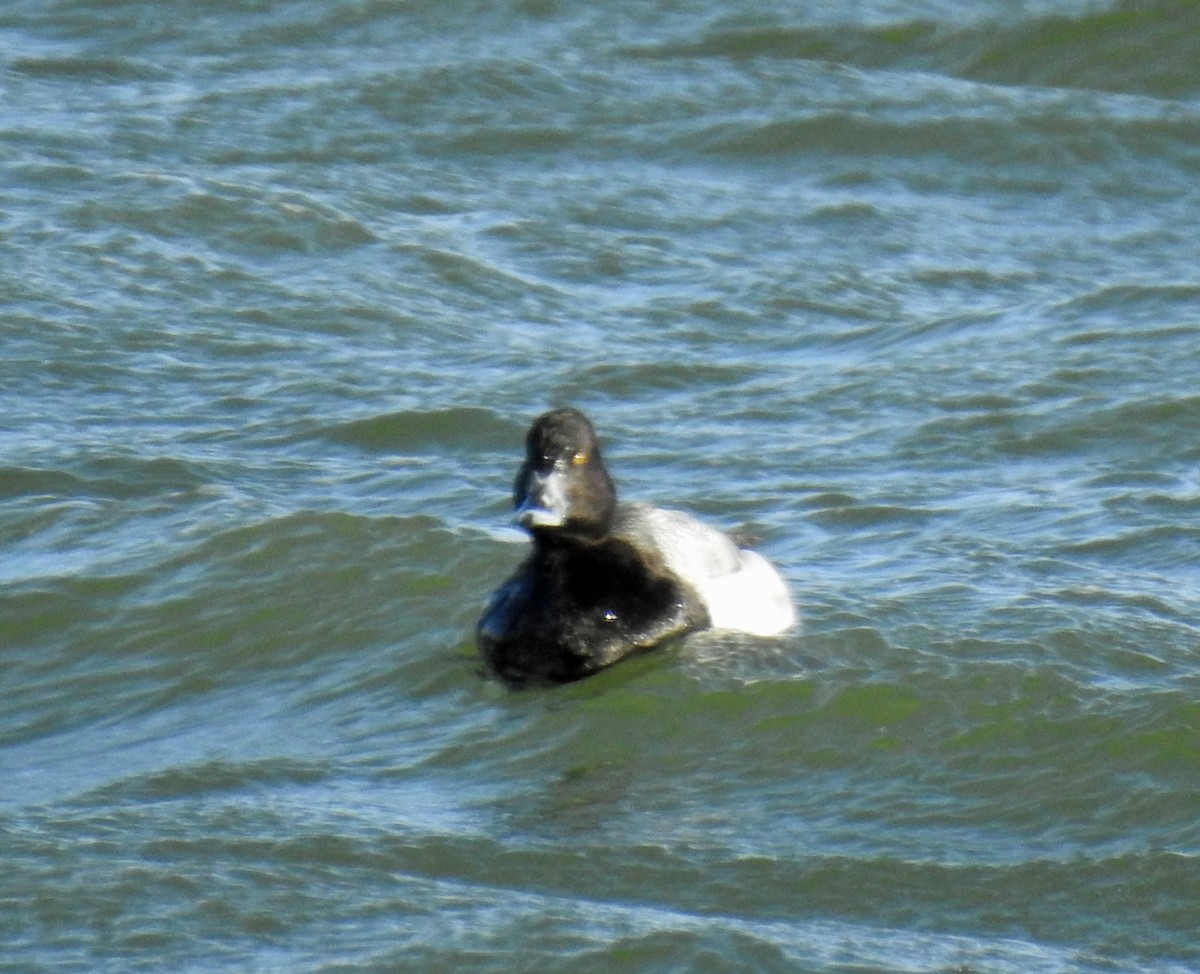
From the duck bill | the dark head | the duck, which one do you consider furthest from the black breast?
the duck bill

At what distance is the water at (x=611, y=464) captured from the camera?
6.53 m

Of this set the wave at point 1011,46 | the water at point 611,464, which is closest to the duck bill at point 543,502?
the water at point 611,464

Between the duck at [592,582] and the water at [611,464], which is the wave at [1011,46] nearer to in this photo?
the water at [611,464]

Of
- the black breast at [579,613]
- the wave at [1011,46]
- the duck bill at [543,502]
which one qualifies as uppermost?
the wave at [1011,46]

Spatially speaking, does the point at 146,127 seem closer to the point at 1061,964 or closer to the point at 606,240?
the point at 606,240

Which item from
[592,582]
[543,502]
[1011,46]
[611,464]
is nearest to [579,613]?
[592,582]

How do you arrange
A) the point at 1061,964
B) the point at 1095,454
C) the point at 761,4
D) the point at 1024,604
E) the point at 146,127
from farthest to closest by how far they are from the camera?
the point at 761,4 → the point at 146,127 → the point at 1095,454 → the point at 1024,604 → the point at 1061,964

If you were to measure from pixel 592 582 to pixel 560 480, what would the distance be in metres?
0.42

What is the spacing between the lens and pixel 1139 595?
8945mm

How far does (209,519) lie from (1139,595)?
12.2ft

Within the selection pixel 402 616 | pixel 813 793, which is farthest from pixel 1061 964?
pixel 402 616

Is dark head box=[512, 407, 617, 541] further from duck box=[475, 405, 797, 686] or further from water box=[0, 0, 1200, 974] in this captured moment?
water box=[0, 0, 1200, 974]

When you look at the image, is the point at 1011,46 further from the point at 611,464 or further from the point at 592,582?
the point at 592,582

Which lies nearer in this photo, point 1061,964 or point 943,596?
point 1061,964
